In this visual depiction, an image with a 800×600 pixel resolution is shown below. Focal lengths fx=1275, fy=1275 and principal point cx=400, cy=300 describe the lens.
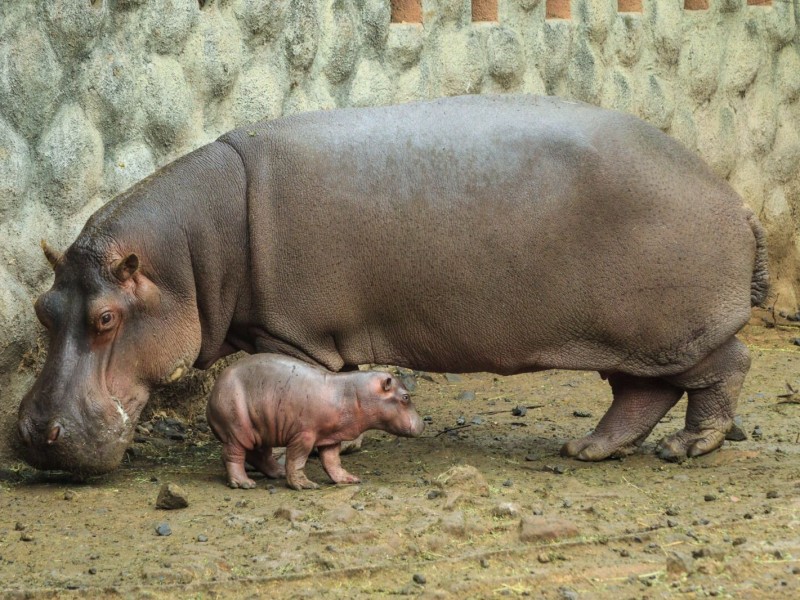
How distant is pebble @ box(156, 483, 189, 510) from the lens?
4754mm

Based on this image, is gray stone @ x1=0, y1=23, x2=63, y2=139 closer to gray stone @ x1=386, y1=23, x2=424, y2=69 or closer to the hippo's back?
the hippo's back

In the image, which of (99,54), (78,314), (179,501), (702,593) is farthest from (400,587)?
(99,54)

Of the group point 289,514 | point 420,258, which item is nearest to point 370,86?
point 420,258

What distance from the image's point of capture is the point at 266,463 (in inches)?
211

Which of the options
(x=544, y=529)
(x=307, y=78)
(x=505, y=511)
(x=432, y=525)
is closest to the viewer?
(x=544, y=529)

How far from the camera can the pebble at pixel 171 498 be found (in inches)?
187

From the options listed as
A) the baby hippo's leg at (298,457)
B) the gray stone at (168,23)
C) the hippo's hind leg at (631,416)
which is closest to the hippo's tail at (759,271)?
the hippo's hind leg at (631,416)

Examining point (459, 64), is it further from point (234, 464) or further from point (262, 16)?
point (234, 464)

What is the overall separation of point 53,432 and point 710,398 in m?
2.77

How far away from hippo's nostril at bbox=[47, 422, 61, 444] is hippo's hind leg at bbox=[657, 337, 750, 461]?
257cm

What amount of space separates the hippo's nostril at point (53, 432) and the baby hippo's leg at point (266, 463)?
0.79 m

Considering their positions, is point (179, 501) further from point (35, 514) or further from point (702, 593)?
point (702, 593)

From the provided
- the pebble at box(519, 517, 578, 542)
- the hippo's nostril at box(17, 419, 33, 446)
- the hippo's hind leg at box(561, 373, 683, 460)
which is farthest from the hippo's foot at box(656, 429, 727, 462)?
the hippo's nostril at box(17, 419, 33, 446)

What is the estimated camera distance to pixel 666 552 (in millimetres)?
4152
